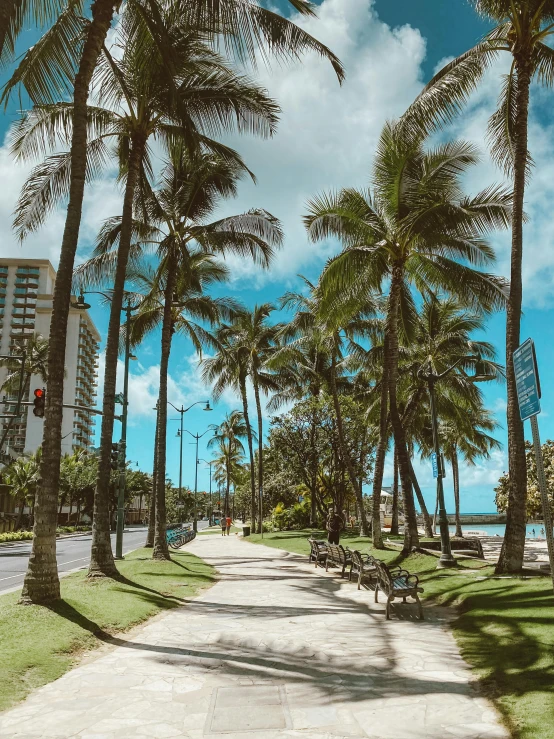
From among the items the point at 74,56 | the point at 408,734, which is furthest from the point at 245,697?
the point at 74,56

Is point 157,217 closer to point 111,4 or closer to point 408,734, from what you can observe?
point 111,4

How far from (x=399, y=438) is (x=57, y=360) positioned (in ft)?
39.7

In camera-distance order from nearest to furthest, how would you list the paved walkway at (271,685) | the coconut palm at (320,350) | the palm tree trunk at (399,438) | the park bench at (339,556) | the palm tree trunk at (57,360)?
1. the paved walkway at (271,685)
2. the palm tree trunk at (57,360)
3. the park bench at (339,556)
4. the palm tree trunk at (399,438)
5. the coconut palm at (320,350)

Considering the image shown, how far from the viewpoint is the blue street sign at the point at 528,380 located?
5793 mm

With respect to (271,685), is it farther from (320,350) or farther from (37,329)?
(37,329)

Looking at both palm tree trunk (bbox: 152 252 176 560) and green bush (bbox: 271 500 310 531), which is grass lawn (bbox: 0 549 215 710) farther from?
green bush (bbox: 271 500 310 531)

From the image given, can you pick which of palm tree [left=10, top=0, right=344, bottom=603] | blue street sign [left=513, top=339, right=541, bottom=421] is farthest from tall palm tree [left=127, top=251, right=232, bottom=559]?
blue street sign [left=513, top=339, right=541, bottom=421]

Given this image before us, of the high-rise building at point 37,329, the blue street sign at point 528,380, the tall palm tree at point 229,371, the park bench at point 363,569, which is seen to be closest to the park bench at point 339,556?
the park bench at point 363,569

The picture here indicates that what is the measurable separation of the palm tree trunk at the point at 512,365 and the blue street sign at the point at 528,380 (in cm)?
659

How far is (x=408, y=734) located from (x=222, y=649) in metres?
3.75

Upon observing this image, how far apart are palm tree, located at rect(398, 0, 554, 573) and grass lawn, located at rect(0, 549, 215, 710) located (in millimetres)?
7323

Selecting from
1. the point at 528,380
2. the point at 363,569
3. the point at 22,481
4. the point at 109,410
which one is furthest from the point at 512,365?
the point at 22,481

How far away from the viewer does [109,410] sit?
47.3ft

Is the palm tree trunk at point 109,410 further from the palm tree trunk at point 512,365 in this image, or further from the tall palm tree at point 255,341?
the tall palm tree at point 255,341
